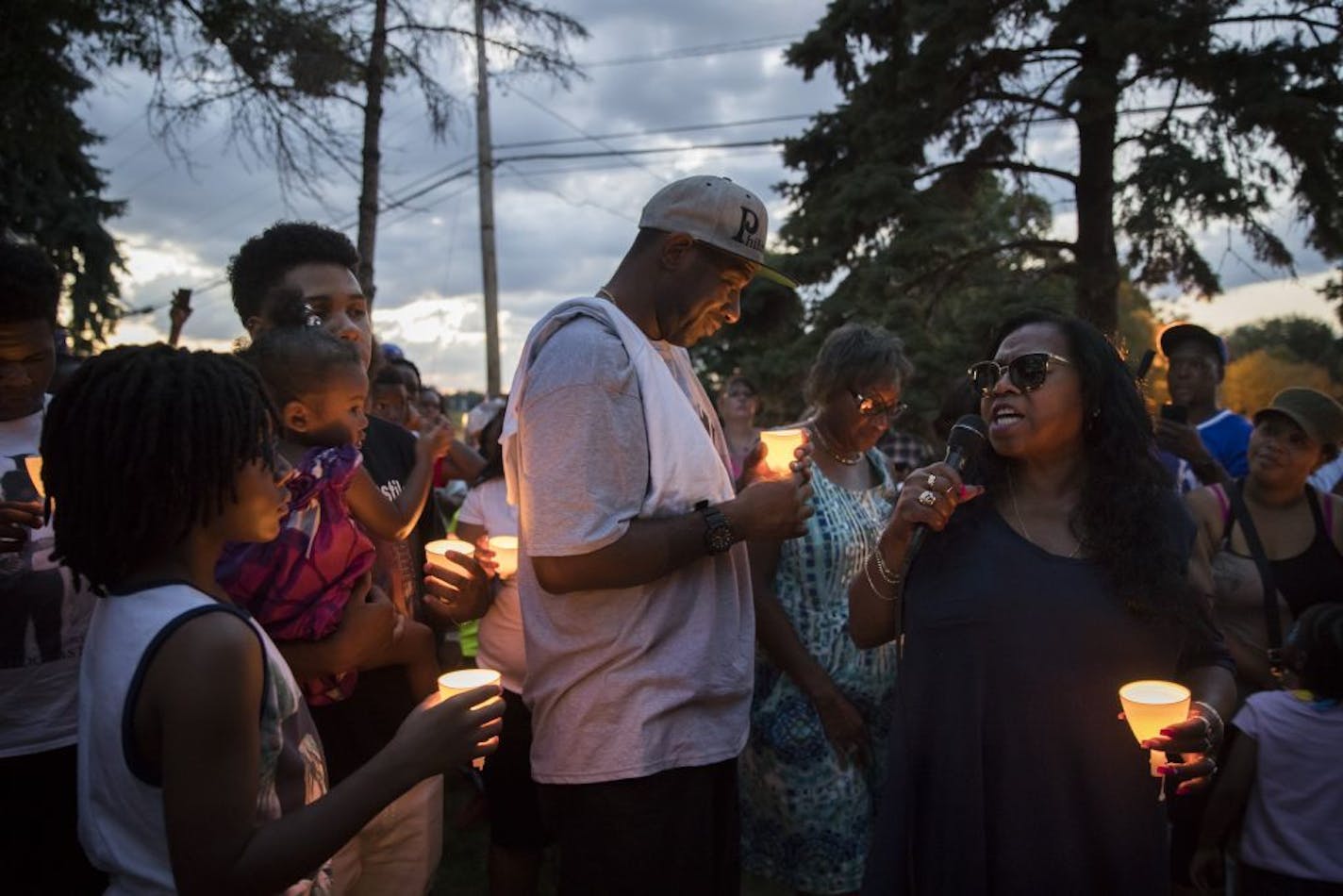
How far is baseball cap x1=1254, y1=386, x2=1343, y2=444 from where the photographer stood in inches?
162

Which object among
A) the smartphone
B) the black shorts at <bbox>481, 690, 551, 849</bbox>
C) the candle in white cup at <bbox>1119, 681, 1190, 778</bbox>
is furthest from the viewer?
the smartphone

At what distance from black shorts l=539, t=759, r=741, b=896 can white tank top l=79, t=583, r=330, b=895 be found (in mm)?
872

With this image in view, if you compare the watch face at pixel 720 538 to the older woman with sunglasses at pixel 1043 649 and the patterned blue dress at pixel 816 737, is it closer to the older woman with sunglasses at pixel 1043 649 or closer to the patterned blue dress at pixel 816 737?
the older woman with sunglasses at pixel 1043 649

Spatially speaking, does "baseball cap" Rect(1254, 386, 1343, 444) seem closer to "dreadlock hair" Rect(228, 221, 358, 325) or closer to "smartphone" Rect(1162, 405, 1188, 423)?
"smartphone" Rect(1162, 405, 1188, 423)

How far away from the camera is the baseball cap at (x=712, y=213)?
248cm

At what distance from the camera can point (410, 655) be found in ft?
9.12

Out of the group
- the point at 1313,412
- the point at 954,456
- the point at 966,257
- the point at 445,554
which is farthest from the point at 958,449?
the point at 966,257

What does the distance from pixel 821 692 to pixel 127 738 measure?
7.66 feet

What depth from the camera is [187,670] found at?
1457mm

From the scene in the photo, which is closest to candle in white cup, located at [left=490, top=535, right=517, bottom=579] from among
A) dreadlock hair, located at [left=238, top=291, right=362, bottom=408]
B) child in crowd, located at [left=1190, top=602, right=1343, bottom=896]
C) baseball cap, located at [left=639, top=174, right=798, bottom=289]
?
dreadlock hair, located at [left=238, top=291, right=362, bottom=408]

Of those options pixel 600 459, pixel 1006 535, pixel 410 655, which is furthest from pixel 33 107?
pixel 1006 535

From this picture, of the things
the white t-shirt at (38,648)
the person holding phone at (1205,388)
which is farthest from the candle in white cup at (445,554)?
the person holding phone at (1205,388)

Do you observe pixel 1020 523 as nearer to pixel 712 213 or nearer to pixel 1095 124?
pixel 712 213

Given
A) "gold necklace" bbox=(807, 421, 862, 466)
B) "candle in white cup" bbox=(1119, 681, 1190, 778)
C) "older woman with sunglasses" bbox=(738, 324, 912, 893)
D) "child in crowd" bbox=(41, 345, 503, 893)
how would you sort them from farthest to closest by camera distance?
"gold necklace" bbox=(807, 421, 862, 466) → "older woman with sunglasses" bbox=(738, 324, 912, 893) → "candle in white cup" bbox=(1119, 681, 1190, 778) → "child in crowd" bbox=(41, 345, 503, 893)
